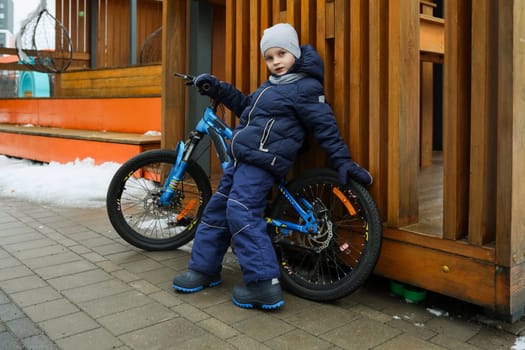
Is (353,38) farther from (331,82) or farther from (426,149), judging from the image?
(426,149)

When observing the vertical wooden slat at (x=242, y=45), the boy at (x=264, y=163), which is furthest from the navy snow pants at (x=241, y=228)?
the vertical wooden slat at (x=242, y=45)

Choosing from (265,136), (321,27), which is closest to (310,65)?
(321,27)

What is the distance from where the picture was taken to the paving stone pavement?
84.1 inches

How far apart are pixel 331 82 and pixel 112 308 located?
1609 mm

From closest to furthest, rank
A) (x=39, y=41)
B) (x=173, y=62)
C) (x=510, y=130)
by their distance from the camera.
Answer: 1. (x=510, y=130)
2. (x=173, y=62)
3. (x=39, y=41)

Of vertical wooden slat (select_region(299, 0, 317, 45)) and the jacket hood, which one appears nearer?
the jacket hood

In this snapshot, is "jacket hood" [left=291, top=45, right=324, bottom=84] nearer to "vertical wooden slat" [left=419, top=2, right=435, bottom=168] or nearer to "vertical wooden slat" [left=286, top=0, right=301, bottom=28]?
"vertical wooden slat" [left=286, top=0, right=301, bottom=28]

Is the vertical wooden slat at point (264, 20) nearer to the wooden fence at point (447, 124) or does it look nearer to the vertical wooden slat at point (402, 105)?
the wooden fence at point (447, 124)

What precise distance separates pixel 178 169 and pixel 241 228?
1007 mm

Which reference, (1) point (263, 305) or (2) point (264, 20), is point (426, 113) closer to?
(2) point (264, 20)

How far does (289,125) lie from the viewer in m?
2.66

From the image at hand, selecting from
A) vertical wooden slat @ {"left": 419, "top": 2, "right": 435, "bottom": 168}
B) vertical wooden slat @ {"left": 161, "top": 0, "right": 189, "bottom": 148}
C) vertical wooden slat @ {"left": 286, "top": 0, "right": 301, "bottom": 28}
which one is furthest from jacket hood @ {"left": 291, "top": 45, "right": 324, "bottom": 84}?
vertical wooden slat @ {"left": 419, "top": 2, "right": 435, "bottom": 168}

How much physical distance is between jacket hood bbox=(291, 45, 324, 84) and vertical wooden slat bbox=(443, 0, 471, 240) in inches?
26.1

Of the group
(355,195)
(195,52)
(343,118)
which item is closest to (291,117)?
(343,118)
